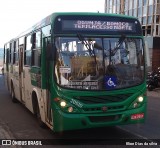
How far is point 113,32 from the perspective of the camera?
852 cm

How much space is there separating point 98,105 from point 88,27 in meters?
1.77

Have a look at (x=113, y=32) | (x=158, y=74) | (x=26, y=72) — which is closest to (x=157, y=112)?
(x=26, y=72)

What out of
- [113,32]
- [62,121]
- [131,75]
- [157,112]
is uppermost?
[113,32]

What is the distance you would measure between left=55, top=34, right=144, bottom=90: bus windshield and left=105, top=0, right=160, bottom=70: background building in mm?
26007

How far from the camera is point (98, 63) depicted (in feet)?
27.0

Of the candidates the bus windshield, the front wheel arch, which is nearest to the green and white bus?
the bus windshield

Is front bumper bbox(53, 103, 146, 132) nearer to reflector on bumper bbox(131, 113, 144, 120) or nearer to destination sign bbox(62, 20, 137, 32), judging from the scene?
reflector on bumper bbox(131, 113, 144, 120)

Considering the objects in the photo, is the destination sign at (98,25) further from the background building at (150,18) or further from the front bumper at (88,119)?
the background building at (150,18)

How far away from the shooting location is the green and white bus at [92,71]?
8.01 meters

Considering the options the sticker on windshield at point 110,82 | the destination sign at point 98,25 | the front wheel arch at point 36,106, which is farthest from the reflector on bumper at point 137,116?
the front wheel arch at point 36,106

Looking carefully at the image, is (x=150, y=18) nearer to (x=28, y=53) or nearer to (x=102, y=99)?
(x=28, y=53)

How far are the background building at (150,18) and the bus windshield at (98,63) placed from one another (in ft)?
85.3

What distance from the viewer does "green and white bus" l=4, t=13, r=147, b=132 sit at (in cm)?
801

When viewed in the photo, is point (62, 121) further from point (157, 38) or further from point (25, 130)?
point (157, 38)
